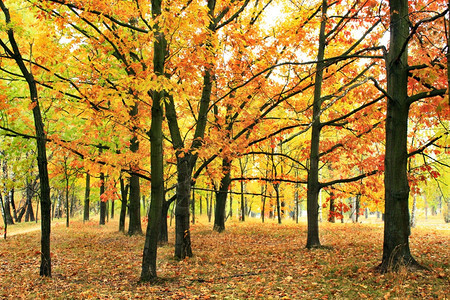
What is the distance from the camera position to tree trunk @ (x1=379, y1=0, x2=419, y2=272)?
6715mm

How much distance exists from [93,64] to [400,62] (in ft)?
30.7

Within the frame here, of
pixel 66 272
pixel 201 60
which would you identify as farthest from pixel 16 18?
pixel 66 272

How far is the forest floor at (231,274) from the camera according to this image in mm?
6094

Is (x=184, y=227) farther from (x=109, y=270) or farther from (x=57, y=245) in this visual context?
(x=57, y=245)

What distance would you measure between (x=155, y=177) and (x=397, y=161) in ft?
18.6

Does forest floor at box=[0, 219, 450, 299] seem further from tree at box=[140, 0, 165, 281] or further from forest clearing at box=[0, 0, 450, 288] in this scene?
tree at box=[140, 0, 165, 281]

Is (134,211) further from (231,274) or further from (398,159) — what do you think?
(398,159)

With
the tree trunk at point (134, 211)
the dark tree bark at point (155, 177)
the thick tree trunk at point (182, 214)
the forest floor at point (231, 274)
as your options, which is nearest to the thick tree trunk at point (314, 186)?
the forest floor at point (231, 274)

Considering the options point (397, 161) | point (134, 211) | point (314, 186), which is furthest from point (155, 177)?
point (134, 211)

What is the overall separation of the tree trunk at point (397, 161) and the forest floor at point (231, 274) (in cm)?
52

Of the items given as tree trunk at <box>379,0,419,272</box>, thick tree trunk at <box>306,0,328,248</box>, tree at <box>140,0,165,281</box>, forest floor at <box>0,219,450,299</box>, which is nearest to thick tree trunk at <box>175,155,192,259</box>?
forest floor at <box>0,219,450,299</box>

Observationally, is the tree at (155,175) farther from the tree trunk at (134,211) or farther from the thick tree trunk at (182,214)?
the tree trunk at (134,211)

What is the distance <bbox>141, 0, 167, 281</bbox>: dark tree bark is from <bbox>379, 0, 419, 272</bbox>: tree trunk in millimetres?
5264

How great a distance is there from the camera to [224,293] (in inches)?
262
